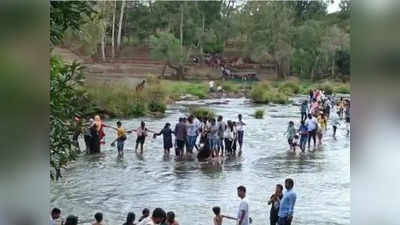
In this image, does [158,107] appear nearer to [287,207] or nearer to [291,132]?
[291,132]

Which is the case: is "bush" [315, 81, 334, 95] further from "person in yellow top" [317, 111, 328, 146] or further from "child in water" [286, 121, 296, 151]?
"child in water" [286, 121, 296, 151]

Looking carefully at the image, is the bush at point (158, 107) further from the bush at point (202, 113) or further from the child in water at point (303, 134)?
the child in water at point (303, 134)

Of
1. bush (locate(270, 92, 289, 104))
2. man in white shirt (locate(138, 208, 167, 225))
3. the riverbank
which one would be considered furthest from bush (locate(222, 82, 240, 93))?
man in white shirt (locate(138, 208, 167, 225))

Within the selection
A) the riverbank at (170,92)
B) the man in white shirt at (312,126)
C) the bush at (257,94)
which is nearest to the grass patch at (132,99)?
the riverbank at (170,92)

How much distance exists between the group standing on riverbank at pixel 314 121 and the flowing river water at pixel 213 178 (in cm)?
4

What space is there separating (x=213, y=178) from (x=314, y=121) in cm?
67

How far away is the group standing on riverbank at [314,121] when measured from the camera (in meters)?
3.02

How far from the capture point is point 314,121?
3.06 meters

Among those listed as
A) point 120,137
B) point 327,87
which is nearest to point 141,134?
point 120,137
